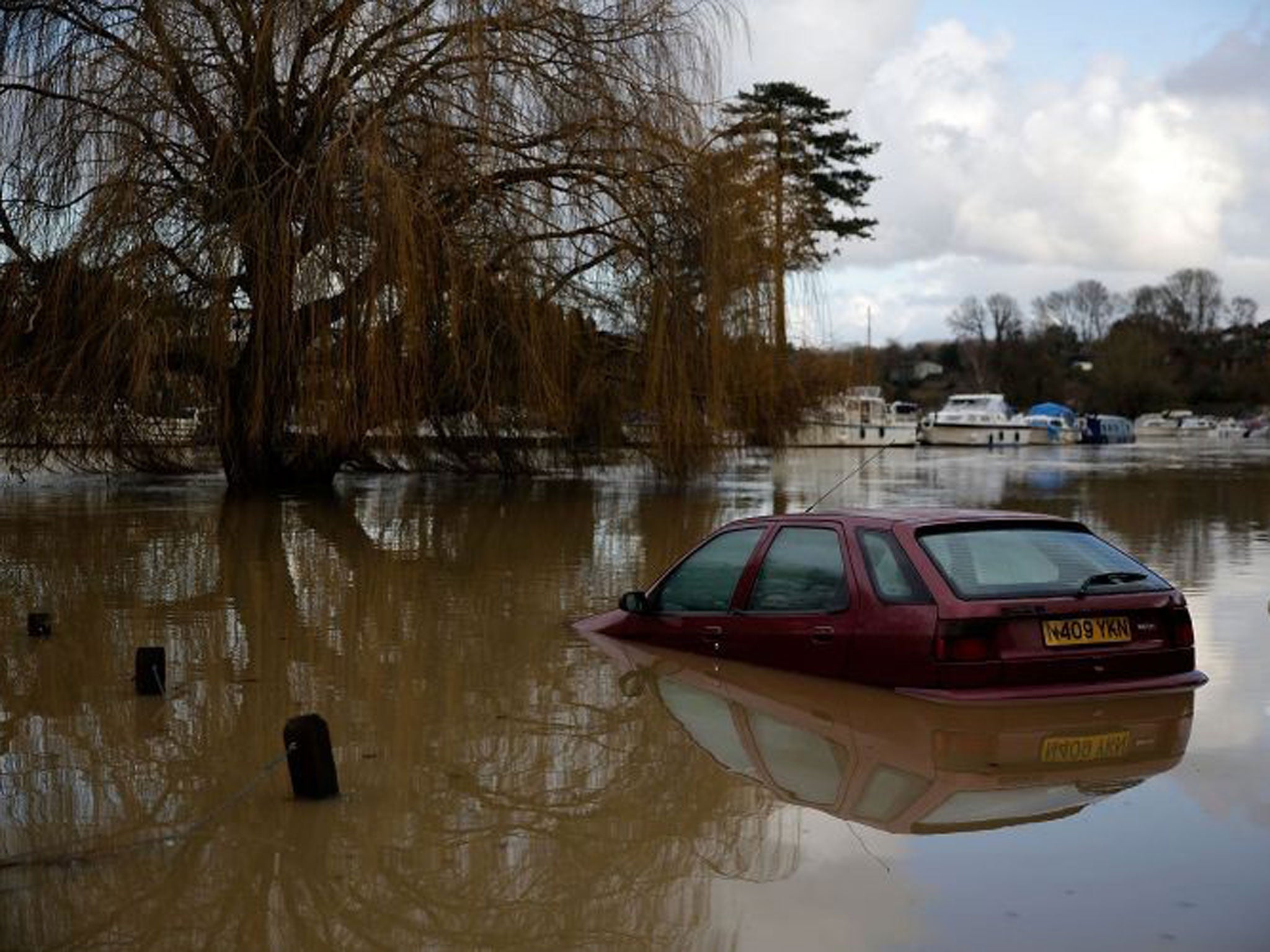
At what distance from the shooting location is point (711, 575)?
9.87 metres

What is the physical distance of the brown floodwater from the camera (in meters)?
5.05

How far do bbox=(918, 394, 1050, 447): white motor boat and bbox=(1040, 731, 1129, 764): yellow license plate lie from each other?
68201mm

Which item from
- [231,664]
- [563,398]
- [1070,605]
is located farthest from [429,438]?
[1070,605]

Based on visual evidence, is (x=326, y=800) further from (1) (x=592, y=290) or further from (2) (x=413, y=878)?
(1) (x=592, y=290)

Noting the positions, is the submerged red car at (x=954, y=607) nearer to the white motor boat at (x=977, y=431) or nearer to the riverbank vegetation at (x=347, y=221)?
the riverbank vegetation at (x=347, y=221)

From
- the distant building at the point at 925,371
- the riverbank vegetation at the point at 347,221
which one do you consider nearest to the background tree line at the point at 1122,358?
the distant building at the point at 925,371

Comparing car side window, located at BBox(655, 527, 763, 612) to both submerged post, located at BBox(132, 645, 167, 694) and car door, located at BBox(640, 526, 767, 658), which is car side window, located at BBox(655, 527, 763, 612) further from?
submerged post, located at BBox(132, 645, 167, 694)

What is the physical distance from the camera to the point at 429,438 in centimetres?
2472

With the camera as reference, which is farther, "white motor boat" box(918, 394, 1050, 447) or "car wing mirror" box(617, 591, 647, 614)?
"white motor boat" box(918, 394, 1050, 447)

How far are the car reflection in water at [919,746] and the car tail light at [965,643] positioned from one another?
0.30m

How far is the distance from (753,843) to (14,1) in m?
20.9

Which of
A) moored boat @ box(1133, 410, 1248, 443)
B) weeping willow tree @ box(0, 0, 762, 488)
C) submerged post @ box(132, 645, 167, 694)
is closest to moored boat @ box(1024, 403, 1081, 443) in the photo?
moored boat @ box(1133, 410, 1248, 443)

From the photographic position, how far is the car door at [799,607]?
872 cm

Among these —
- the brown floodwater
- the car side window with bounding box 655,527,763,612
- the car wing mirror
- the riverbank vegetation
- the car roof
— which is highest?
the riverbank vegetation
